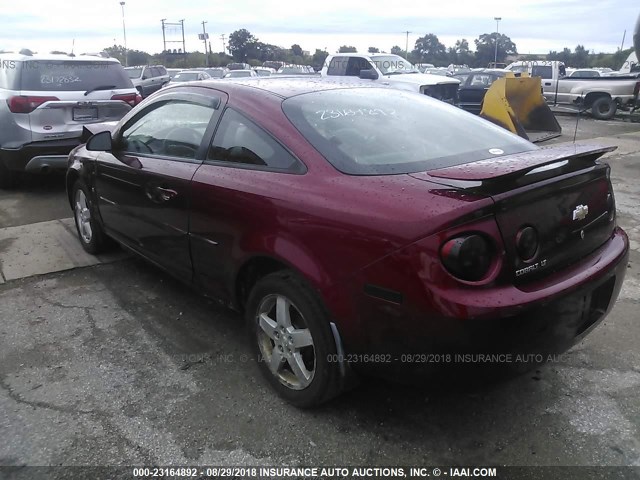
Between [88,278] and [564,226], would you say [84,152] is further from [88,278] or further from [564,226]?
[564,226]

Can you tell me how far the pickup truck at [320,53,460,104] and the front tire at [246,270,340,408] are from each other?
10458mm

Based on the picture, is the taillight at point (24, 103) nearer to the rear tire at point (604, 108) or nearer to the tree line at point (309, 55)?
the rear tire at point (604, 108)

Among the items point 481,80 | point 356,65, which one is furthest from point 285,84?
point 481,80

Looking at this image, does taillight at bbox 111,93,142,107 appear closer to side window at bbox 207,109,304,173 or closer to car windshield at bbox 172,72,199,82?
side window at bbox 207,109,304,173

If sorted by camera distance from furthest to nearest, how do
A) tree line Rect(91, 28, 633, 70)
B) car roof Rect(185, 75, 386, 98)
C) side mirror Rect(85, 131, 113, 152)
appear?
1. tree line Rect(91, 28, 633, 70)
2. side mirror Rect(85, 131, 113, 152)
3. car roof Rect(185, 75, 386, 98)

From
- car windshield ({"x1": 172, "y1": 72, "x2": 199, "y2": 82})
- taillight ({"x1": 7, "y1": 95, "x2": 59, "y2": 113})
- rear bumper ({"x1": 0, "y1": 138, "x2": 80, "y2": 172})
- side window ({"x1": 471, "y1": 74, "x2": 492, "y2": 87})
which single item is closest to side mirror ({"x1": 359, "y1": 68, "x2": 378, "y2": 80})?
rear bumper ({"x1": 0, "y1": 138, "x2": 80, "y2": 172})

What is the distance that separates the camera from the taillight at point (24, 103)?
6469 mm

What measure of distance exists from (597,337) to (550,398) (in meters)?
0.85

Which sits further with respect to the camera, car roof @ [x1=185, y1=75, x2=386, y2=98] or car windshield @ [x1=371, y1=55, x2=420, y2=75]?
car windshield @ [x1=371, y1=55, x2=420, y2=75]

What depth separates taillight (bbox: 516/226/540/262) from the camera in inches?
83.7

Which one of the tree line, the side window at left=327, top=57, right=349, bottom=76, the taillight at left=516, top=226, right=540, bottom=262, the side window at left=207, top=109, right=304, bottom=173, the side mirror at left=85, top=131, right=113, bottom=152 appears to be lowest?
the taillight at left=516, top=226, right=540, bottom=262

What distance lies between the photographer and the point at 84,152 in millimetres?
4527

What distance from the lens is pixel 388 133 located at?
2.85 m

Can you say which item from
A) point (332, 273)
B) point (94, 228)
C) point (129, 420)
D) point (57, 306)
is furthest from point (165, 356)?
point (94, 228)
